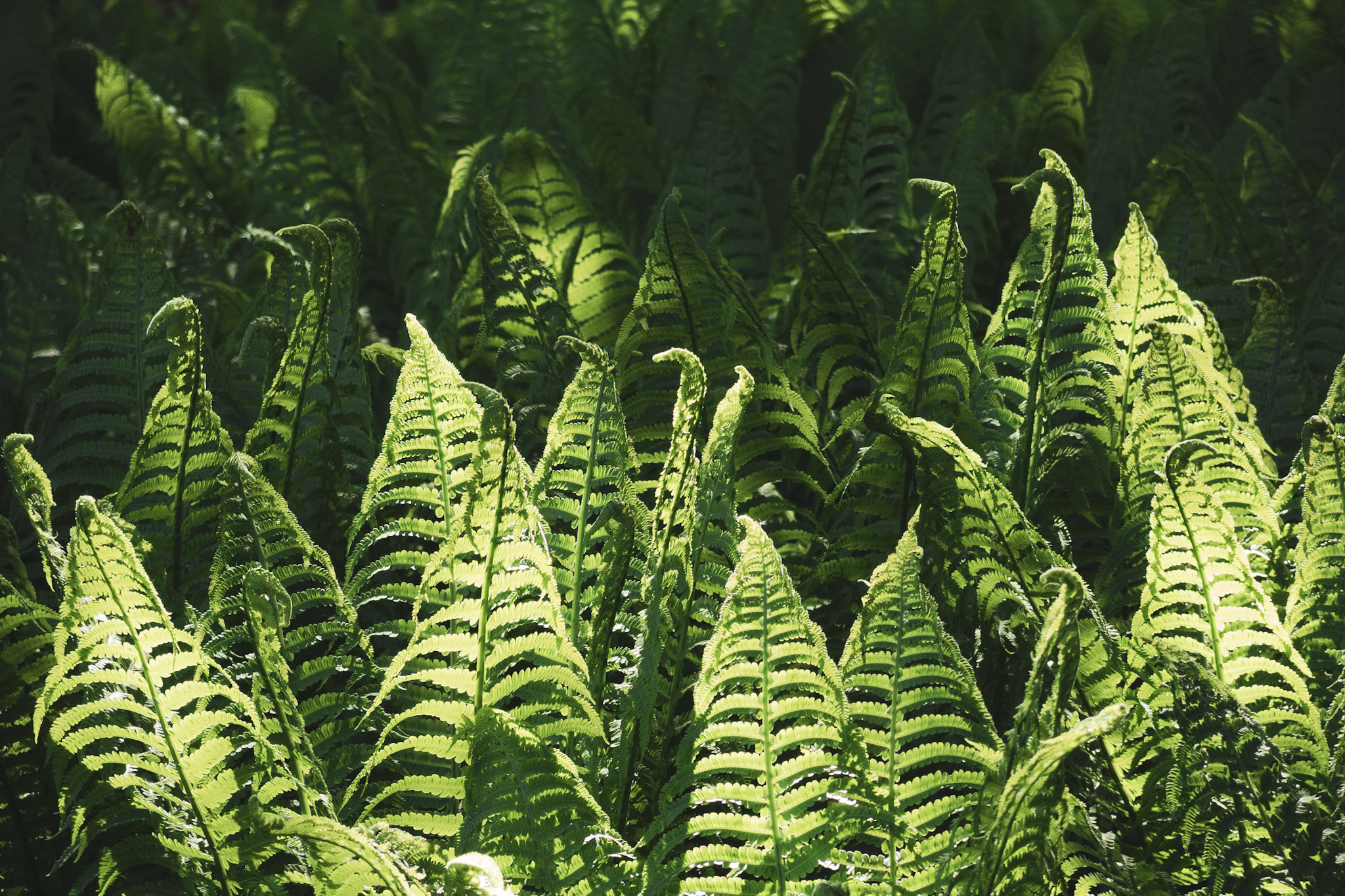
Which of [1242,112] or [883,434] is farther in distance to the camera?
[1242,112]

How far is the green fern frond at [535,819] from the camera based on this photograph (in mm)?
928

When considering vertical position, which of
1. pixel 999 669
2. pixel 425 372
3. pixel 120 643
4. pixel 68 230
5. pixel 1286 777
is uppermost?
pixel 68 230

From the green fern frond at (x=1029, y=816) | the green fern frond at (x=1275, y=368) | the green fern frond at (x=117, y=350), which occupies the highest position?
the green fern frond at (x=117, y=350)

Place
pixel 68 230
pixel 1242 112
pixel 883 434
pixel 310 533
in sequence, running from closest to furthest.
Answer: pixel 883 434 < pixel 310 533 < pixel 68 230 < pixel 1242 112

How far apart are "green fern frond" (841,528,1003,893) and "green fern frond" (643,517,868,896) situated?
1.6 inches

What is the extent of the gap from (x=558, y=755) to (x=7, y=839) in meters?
0.76

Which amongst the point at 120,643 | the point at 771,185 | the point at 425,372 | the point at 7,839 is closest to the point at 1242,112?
the point at 771,185

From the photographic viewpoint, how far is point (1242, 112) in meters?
2.13

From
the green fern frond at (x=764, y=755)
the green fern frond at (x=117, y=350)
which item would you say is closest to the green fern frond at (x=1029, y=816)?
the green fern frond at (x=764, y=755)

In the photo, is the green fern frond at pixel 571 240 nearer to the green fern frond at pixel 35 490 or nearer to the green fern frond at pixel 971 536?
the green fern frond at pixel 971 536

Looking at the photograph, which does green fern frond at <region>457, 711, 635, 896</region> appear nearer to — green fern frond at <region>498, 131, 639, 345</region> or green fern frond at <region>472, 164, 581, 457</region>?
green fern frond at <region>472, 164, 581, 457</region>

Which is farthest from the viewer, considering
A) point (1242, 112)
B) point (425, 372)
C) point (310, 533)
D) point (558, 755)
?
point (1242, 112)

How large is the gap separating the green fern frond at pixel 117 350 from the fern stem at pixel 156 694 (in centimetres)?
44

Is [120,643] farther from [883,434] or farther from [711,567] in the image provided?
[883,434]
